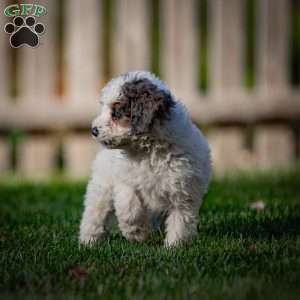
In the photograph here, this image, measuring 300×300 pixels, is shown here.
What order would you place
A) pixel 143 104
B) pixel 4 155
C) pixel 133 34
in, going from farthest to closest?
1. pixel 133 34
2. pixel 4 155
3. pixel 143 104

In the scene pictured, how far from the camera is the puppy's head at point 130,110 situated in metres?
5.03

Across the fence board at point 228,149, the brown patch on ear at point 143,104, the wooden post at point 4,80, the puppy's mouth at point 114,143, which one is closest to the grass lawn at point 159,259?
the puppy's mouth at point 114,143

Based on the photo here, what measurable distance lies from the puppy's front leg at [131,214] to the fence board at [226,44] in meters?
6.08

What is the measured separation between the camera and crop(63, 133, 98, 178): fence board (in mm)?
10688

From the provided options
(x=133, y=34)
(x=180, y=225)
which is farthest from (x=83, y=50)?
(x=180, y=225)

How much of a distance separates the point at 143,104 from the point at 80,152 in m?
5.79

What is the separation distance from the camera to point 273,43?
11.5 metres

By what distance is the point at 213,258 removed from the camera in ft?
14.9

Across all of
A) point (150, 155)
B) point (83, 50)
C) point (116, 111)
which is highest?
point (83, 50)

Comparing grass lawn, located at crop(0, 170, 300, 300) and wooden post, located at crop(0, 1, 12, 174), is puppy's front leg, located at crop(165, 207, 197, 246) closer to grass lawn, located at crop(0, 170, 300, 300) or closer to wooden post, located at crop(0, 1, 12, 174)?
grass lawn, located at crop(0, 170, 300, 300)

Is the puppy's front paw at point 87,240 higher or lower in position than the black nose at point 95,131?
lower

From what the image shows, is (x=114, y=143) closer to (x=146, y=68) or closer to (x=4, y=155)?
(x=4, y=155)

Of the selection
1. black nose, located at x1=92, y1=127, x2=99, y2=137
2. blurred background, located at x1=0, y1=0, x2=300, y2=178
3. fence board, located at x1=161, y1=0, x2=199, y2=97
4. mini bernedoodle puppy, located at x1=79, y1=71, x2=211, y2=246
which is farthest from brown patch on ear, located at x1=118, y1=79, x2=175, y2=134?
fence board, located at x1=161, y1=0, x2=199, y2=97

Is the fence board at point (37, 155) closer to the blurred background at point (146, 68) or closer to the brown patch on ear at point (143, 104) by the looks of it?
the blurred background at point (146, 68)
